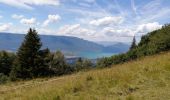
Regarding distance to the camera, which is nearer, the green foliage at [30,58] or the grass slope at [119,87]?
the grass slope at [119,87]

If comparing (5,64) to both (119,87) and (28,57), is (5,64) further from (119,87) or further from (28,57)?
(119,87)

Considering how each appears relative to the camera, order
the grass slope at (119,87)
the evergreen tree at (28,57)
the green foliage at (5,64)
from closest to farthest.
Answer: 1. the grass slope at (119,87)
2. the evergreen tree at (28,57)
3. the green foliage at (5,64)

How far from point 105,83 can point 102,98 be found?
169cm

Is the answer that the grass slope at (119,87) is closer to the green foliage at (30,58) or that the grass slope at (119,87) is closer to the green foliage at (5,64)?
the green foliage at (30,58)

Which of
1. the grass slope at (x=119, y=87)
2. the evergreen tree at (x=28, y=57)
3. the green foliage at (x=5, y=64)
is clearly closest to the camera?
the grass slope at (x=119, y=87)

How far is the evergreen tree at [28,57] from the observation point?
55.2 meters

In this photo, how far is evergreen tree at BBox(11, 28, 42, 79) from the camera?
5516 cm

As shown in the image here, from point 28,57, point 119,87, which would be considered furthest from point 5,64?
point 119,87

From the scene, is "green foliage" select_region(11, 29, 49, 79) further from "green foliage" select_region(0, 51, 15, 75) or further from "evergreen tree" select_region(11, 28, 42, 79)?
"green foliage" select_region(0, 51, 15, 75)

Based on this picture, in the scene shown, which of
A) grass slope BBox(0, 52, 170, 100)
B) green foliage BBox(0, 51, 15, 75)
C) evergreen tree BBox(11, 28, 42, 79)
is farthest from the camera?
green foliage BBox(0, 51, 15, 75)

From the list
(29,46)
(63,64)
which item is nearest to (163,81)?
(29,46)

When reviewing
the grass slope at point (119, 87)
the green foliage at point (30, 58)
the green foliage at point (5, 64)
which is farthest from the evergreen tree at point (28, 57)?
the grass slope at point (119, 87)

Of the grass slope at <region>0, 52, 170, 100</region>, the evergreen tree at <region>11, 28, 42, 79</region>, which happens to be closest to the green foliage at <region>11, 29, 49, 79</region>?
the evergreen tree at <region>11, 28, 42, 79</region>

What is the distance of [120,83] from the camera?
1064 centimetres
